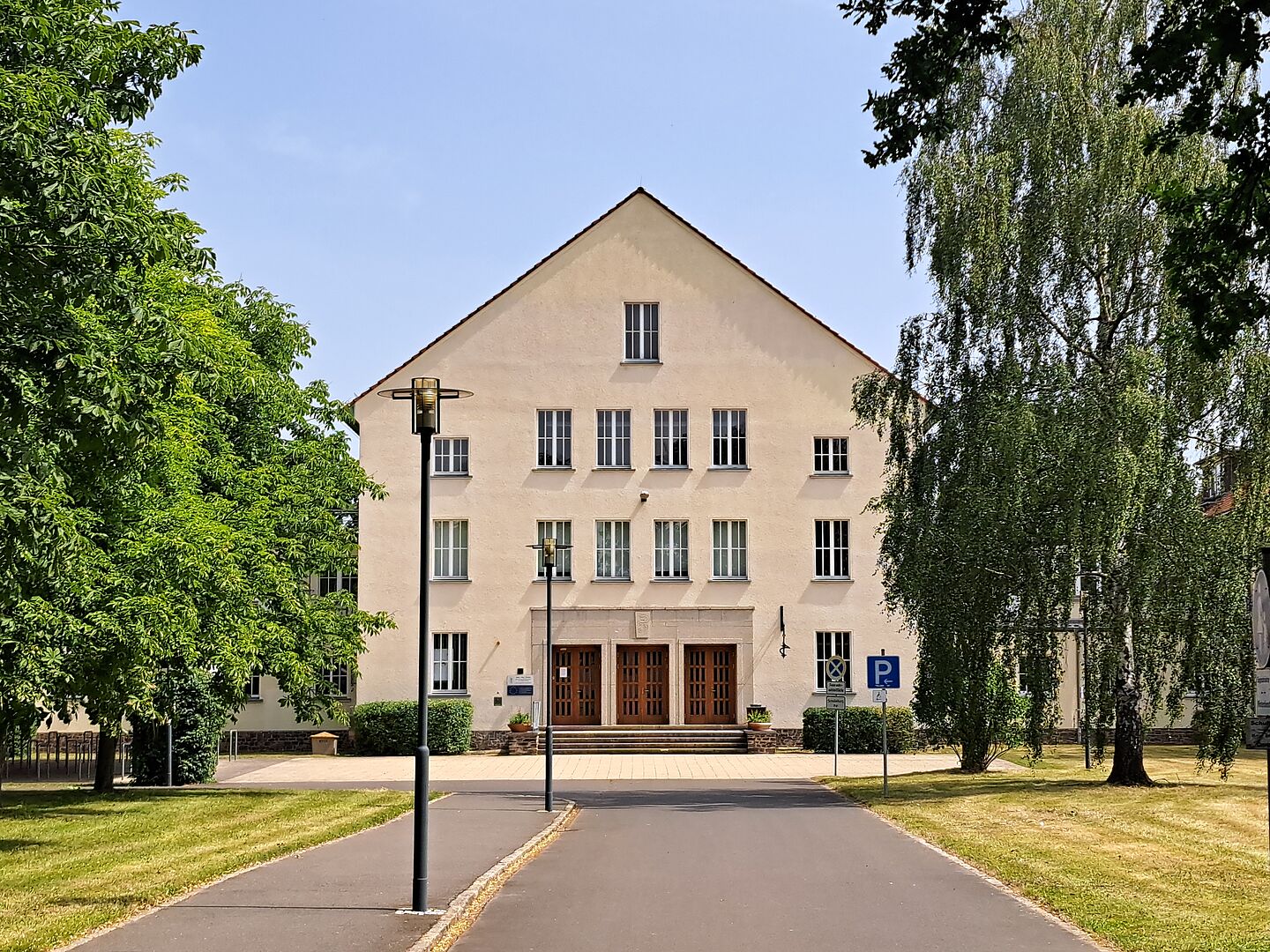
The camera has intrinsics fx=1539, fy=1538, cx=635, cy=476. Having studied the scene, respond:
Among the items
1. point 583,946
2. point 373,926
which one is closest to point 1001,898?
point 583,946

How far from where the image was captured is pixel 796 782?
32.5 m

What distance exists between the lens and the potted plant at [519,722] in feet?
142

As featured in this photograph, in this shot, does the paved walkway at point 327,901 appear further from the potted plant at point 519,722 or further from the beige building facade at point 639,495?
the beige building facade at point 639,495

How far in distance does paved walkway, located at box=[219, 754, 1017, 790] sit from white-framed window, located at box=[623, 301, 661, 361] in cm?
1171

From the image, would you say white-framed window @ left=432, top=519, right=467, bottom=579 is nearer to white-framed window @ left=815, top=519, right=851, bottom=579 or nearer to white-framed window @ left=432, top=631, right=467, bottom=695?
white-framed window @ left=432, top=631, right=467, bottom=695

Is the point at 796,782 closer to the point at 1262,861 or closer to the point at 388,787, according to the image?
the point at 388,787

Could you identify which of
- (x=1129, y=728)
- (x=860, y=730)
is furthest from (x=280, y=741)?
(x=1129, y=728)

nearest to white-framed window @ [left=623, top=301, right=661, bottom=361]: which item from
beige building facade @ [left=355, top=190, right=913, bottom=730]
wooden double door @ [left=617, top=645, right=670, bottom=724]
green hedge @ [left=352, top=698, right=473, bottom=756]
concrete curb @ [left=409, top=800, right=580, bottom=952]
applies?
beige building facade @ [left=355, top=190, right=913, bottom=730]

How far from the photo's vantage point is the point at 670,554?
44.9 metres

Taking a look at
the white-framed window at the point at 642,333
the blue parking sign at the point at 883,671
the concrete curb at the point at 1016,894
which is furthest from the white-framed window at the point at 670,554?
the concrete curb at the point at 1016,894

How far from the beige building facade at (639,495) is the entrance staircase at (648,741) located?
106 centimetres

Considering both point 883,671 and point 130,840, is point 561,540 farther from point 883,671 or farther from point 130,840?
point 130,840

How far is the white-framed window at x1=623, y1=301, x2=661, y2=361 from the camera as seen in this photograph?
45.4m

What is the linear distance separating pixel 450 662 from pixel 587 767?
8694 millimetres
